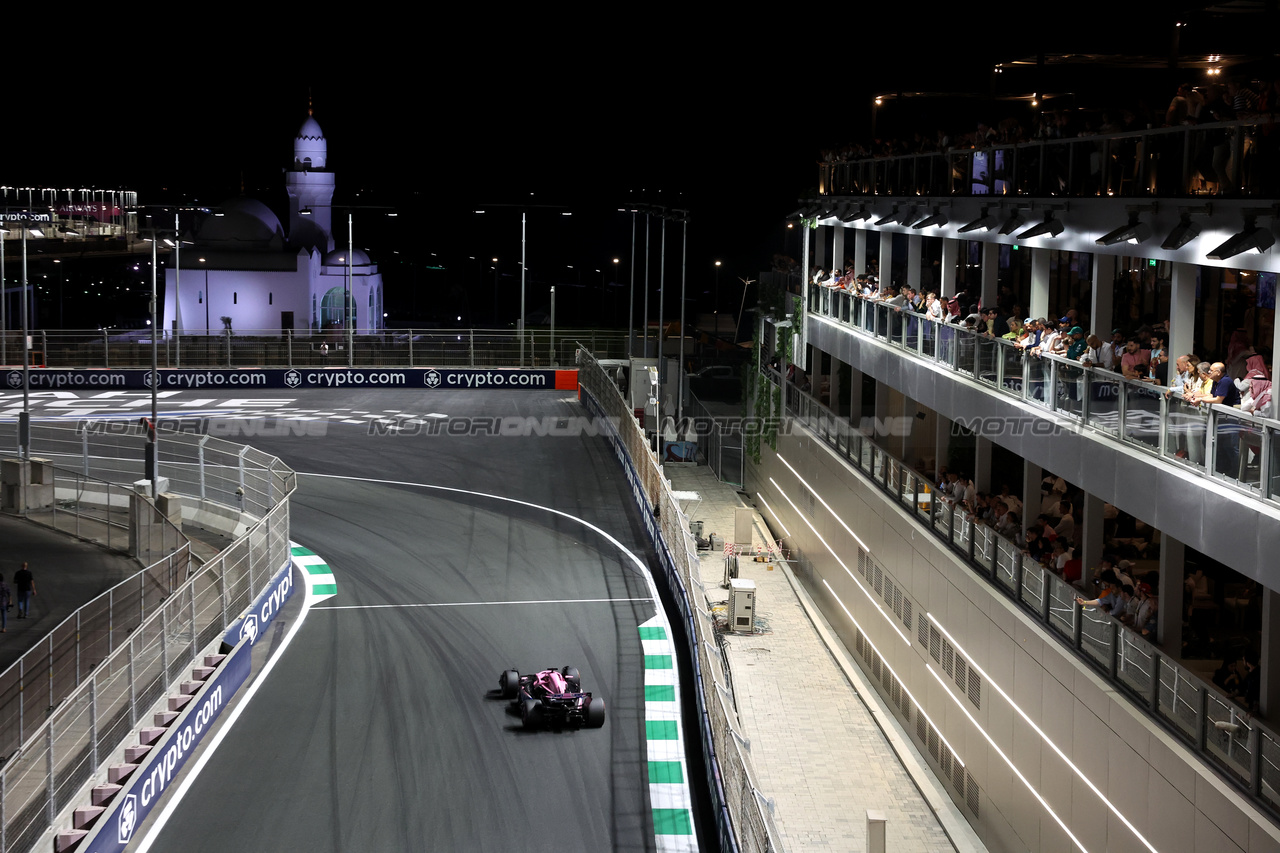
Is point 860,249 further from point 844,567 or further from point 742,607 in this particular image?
point 742,607

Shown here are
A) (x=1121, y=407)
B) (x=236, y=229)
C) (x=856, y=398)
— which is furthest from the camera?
(x=236, y=229)

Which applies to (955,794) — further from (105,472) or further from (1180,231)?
(105,472)

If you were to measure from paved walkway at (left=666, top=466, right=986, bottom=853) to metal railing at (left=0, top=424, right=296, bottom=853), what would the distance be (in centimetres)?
668

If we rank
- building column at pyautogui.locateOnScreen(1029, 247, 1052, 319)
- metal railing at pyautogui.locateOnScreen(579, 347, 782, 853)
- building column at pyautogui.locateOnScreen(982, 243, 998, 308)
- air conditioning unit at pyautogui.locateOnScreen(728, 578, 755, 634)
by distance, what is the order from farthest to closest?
air conditioning unit at pyautogui.locateOnScreen(728, 578, 755, 634)
building column at pyautogui.locateOnScreen(982, 243, 998, 308)
building column at pyautogui.locateOnScreen(1029, 247, 1052, 319)
metal railing at pyautogui.locateOnScreen(579, 347, 782, 853)

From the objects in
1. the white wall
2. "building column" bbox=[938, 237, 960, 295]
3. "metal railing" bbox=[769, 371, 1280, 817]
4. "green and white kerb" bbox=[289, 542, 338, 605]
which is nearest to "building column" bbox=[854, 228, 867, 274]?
the white wall

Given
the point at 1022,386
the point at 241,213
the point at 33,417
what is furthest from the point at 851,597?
the point at 241,213

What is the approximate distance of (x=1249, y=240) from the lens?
460 inches

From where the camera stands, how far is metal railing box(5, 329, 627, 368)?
48.9 m

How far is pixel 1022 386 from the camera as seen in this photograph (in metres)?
16.6

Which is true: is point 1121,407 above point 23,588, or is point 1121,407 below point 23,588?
above

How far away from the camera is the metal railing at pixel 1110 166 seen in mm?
12016

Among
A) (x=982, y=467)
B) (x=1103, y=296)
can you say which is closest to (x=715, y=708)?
(x=1103, y=296)

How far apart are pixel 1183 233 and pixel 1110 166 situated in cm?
209

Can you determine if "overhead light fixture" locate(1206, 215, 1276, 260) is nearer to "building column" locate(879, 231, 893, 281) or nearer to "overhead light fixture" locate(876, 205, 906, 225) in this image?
"overhead light fixture" locate(876, 205, 906, 225)
